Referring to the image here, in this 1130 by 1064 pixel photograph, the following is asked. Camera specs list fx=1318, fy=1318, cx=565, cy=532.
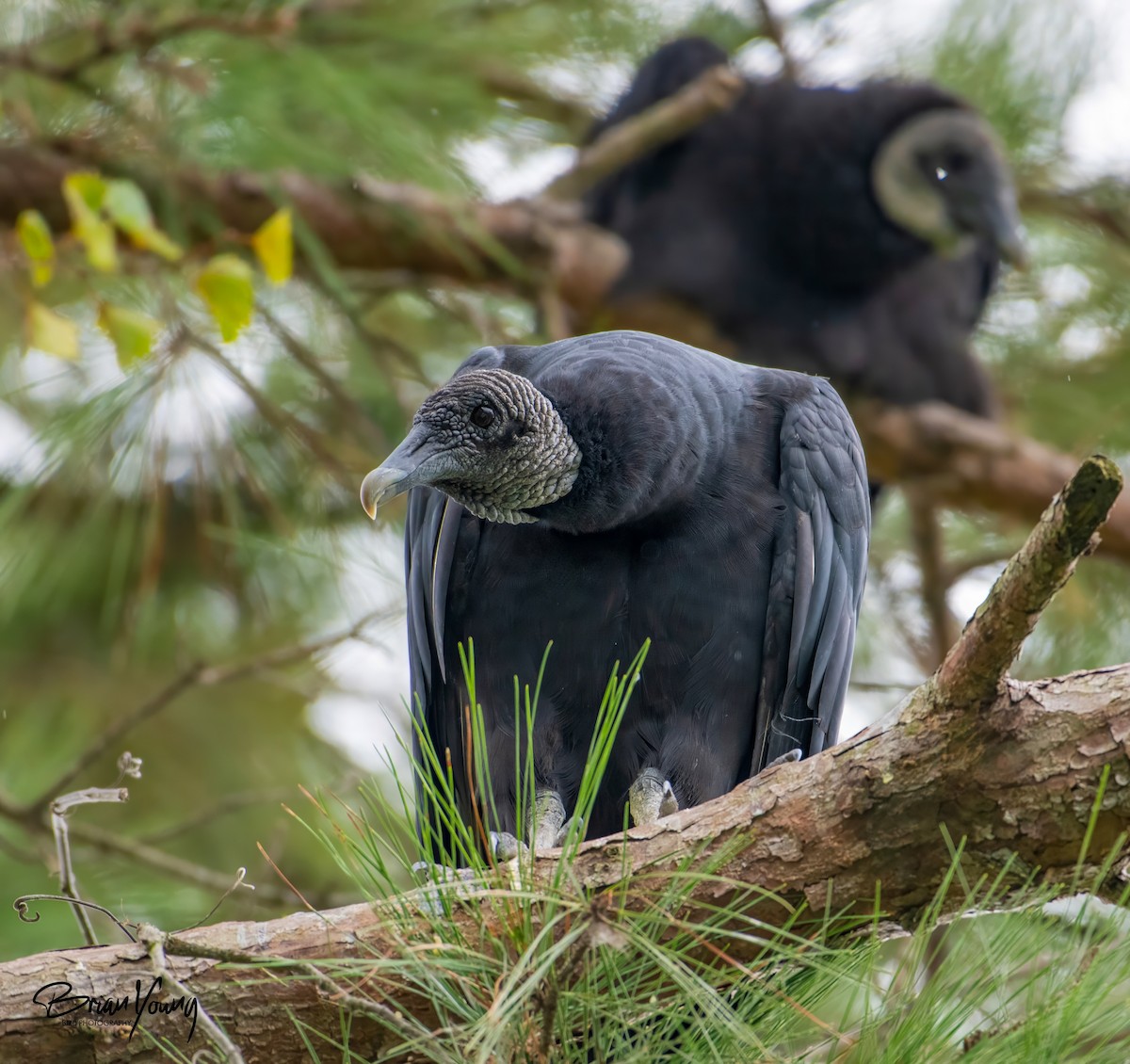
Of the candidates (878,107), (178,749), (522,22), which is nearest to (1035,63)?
(878,107)

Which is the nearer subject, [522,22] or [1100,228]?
[522,22]

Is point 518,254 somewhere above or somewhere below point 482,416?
above

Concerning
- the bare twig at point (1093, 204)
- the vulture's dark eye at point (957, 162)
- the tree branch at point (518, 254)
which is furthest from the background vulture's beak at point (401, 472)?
the bare twig at point (1093, 204)

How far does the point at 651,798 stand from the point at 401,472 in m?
0.85

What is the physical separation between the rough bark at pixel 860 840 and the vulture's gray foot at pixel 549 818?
725 millimetres

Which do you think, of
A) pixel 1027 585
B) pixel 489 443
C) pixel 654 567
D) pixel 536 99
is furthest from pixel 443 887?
pixel 536 99

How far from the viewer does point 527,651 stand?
2754 mm

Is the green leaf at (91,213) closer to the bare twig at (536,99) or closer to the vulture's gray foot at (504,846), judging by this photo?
the vulture's gray foot at (504,846)

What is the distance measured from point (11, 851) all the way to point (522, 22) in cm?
326

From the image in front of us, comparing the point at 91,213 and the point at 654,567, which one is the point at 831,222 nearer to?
the point at 654,567

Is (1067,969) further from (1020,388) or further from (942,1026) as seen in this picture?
(1020,388)

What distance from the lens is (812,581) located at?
9.05 ft

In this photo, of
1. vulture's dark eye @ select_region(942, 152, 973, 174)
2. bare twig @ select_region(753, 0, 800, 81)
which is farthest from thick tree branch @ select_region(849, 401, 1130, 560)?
bare twig @ select_region(753, 0, 800, 81)
